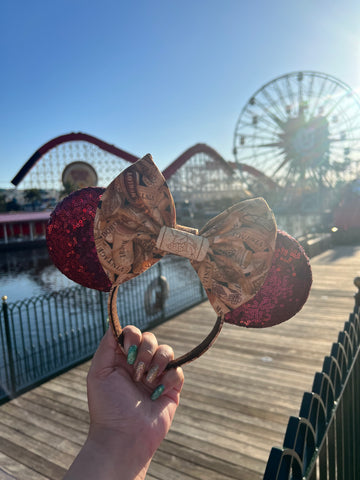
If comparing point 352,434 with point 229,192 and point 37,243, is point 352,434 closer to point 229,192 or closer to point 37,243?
point 37,243

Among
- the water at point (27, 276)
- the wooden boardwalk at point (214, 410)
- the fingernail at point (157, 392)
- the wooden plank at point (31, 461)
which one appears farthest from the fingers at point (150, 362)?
the water at point (27, 276)

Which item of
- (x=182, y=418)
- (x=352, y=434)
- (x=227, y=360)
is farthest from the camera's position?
(x=227, y=360)

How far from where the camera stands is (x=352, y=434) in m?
2.34

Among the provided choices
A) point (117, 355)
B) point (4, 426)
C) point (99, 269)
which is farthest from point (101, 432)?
point (4, 426)

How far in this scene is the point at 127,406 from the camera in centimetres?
96

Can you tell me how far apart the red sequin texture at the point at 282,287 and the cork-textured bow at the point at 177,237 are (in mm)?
120

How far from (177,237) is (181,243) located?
18 millimetres

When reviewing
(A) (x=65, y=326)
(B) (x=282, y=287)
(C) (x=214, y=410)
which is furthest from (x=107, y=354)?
(A) (x=65, y=326)

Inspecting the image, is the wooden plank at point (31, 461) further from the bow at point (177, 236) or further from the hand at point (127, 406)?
the bow at point (177, 236)

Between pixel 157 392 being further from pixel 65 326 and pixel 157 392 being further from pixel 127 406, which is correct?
pixel 65 326

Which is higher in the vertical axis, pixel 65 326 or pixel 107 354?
pixel 107 354

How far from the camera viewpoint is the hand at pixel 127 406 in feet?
2.81

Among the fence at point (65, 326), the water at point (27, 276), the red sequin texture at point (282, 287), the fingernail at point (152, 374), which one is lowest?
the water at point (27, 276)

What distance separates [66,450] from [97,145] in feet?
133
